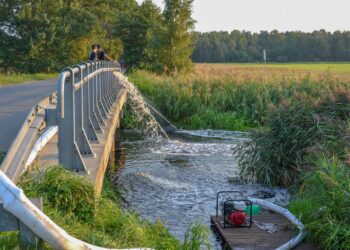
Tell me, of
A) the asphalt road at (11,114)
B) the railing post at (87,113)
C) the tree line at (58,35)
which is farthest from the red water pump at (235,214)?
the tree line at (58,35)

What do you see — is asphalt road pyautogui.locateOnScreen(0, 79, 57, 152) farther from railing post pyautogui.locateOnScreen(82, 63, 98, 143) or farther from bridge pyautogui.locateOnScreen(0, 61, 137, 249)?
railing post pyautogui.locateOnScreen(82, 63, 98, 143)

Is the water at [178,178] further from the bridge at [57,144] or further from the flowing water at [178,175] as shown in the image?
the bridge at [57,144]

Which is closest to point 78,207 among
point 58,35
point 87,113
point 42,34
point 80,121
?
point 80,121

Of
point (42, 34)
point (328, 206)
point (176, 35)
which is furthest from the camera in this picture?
point (42, 34)

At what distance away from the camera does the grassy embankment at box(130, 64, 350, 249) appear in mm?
7578

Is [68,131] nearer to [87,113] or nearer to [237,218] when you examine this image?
[87,113]

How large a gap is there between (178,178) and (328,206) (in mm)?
5595

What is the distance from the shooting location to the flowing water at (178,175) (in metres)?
9.98

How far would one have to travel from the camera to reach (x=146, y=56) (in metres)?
46.2

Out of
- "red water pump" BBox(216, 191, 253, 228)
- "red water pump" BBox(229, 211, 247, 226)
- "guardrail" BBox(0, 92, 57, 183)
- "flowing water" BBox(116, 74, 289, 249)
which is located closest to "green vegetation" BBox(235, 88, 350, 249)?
"flowing water" BBox(116, 74, 289, 249)

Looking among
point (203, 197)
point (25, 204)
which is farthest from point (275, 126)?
point (25, 204)

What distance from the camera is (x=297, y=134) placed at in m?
11.4

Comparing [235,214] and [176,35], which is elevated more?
[176,35]

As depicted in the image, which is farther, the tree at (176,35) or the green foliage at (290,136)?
the tree at (176,35)
